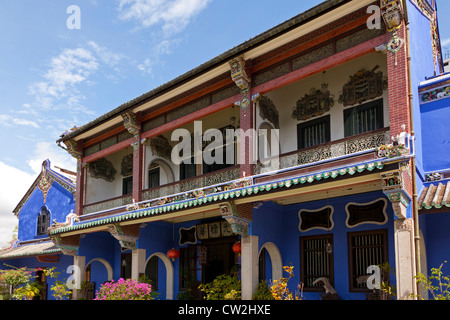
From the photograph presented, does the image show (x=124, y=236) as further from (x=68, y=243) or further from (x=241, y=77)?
(x=241, y=77)

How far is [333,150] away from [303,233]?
2863mm

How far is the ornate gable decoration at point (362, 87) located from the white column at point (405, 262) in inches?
153

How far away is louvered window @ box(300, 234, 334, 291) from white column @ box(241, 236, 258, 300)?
157 cm

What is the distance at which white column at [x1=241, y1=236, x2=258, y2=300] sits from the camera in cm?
1107

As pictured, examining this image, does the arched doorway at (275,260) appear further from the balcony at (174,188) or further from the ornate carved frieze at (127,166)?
the ornate carved frieze at (127,166)

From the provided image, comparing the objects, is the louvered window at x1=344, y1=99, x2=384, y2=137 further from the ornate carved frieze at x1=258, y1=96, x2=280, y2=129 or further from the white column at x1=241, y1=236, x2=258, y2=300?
the white column at x1=241, y1=236, x2=258, y2=300

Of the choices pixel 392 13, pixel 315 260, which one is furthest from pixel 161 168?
pixel 392 13

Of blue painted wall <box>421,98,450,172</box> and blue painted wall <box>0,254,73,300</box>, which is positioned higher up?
blue painted wall <box>421,98,450,172</box>

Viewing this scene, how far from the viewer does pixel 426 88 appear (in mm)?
10750

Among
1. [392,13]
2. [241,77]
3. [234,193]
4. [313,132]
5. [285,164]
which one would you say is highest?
[392,13]

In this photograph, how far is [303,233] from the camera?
12.3 meters

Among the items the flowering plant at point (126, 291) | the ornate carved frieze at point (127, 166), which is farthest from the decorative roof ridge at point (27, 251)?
the flowering plant at point (126, 291)

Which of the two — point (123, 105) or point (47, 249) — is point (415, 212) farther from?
point (47, 249)

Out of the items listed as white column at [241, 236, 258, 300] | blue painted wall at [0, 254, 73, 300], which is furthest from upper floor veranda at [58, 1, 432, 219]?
blue painted wall at [0, 254, 73, 300]
